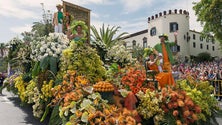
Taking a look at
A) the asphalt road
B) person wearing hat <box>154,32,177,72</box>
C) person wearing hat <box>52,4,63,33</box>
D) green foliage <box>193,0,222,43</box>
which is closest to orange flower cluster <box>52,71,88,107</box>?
A: the asphalt road

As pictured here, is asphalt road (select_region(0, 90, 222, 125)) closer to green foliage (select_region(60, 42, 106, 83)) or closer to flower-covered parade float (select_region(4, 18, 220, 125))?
flower-covered parade float (select_region(4, 18, 220, 125))

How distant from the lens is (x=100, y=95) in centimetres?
424

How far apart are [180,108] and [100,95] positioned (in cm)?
131

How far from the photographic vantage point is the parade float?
3982 millimetres

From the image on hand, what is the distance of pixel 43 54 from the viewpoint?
6301 mm

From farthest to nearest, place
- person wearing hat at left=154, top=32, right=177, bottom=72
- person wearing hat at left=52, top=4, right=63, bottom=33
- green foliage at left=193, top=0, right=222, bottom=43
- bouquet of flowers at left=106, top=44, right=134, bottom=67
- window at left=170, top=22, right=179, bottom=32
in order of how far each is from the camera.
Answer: window at left=170, top=22, right=179, bottom=32 < green foliage at left=193, top=0, right=222, bottom=43 < person wearing hat at left=52, top=4, right=63, bottom=33 < bouquet of flowers at left=106, top=44, right=134, bottom=67 < person wearing hat at left=154, top=32, right=177, bottom=72

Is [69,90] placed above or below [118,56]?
below

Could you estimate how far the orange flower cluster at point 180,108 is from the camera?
4.12 m

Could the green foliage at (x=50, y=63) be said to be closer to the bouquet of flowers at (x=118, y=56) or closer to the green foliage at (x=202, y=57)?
the bouquet of flowers at (x=118, y=56)

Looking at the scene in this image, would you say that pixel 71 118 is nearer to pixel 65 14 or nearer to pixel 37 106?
pixel 37 106

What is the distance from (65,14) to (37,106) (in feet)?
15.9

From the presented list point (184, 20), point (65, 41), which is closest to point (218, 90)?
point (65, 41)

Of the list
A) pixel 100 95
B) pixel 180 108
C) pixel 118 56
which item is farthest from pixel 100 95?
pixel 118 56

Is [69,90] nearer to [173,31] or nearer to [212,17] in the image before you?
[212,17]
